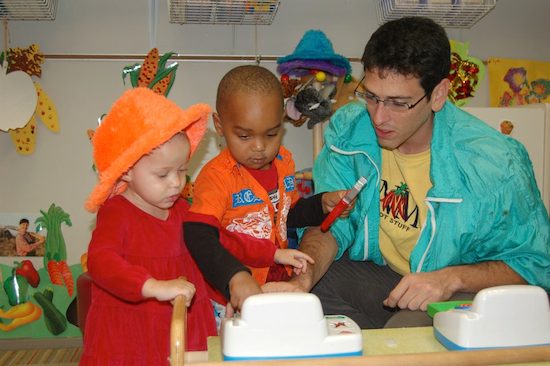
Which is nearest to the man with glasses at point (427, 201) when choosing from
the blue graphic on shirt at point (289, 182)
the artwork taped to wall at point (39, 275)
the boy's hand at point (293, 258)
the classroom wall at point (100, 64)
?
the boy's hand at point (293, 258)

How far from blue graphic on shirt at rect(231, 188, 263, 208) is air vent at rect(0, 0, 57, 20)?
57.6 inches

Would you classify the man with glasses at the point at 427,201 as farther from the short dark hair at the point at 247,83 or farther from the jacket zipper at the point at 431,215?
the short dark hair at the point at 247,83

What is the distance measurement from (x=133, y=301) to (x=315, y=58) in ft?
5.02

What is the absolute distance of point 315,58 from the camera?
245 cm

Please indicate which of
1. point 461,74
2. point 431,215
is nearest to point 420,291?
point 431,215

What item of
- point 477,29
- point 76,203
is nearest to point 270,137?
point 76,203

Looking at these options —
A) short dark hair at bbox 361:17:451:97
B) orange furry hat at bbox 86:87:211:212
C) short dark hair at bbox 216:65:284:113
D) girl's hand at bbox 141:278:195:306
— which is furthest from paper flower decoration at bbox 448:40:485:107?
girl's hand at bbox 141:278:195:306

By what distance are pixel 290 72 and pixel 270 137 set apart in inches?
42.0

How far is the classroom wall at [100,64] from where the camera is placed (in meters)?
2.71

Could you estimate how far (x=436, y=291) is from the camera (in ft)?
4.73

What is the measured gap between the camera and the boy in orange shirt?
Result: 4.88 ft

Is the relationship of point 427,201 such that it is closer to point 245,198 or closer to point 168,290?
point 245,198

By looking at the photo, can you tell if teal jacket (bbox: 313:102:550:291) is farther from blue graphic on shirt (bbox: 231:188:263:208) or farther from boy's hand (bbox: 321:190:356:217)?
blue graphic on shirt (bbox: 231:188:263:208)

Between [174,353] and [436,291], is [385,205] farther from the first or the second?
[174,353]
